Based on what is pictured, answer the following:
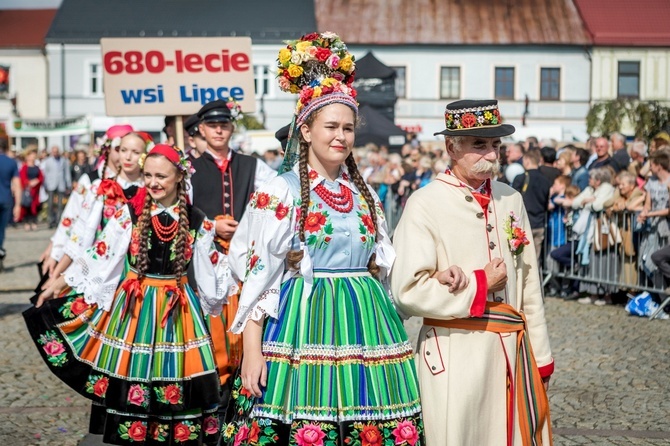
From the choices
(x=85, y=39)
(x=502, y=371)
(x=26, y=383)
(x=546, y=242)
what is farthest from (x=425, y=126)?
(x=502, y=371)

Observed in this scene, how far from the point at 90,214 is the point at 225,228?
114cm

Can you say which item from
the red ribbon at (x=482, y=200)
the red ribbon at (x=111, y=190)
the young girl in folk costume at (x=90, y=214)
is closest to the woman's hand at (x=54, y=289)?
the young girl in folk costume at (x=90, y=214)

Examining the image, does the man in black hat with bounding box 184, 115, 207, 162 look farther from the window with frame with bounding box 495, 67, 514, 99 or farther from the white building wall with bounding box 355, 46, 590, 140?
the window with frame with bounding box 495, 67, 514, 99

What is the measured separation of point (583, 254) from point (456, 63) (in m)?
41.4

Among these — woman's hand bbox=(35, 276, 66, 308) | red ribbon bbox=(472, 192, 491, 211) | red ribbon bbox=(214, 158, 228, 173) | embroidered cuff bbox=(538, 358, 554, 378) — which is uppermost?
red ribbon bbox=(214, 158, 228, 173)

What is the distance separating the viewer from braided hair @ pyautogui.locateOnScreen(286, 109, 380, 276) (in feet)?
13.2

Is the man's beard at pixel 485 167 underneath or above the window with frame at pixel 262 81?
underneath

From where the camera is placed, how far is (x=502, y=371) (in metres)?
3.99

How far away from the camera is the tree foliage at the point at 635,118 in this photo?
1099 inches

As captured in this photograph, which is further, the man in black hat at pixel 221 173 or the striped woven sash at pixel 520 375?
the man in black hat at pixel 221 173

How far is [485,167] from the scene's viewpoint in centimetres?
404

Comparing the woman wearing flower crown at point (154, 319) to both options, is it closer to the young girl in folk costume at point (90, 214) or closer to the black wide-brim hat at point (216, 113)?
the young girl in folk costume at point (90, 214)

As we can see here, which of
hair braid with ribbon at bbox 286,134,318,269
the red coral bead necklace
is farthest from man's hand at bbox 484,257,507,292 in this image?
hair braid with ribbon at bbox 286,134,318,269

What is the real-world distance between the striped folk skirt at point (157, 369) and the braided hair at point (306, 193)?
175cm
